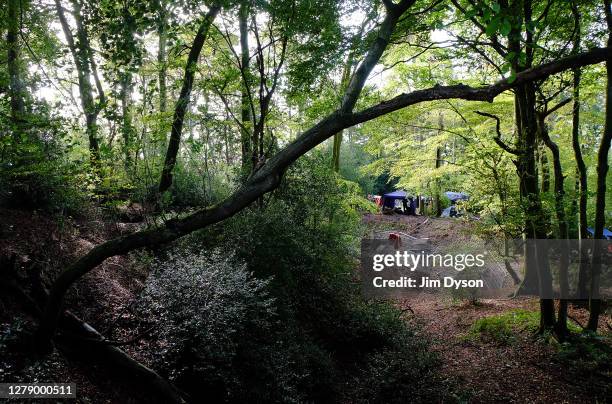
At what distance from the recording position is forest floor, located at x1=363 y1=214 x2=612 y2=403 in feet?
20.1

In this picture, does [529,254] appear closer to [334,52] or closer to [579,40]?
[579,40]

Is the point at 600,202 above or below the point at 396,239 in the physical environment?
above

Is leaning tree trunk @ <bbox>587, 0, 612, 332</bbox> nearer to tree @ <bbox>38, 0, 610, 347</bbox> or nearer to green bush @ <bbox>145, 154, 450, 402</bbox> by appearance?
green bush @ <bbox>145, 154, 450, 402</bbox>

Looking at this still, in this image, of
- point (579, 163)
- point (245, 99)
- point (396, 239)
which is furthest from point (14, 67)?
point (396, 239)

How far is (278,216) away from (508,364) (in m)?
5.09

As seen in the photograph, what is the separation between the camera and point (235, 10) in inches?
280

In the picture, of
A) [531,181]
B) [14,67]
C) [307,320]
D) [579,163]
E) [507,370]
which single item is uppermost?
[14,67]

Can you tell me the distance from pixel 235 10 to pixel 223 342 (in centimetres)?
569

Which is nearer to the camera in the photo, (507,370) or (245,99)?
(507,370)

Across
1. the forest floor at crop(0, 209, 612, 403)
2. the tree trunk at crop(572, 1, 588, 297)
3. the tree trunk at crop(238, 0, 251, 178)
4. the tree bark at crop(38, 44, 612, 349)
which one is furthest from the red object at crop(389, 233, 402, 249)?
the tree bark at crop(38, 44, 612, 349)

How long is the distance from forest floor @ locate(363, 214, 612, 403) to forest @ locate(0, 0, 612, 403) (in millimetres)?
46

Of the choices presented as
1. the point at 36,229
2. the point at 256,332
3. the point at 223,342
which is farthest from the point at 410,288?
the point at 36,229

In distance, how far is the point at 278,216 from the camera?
7.82 metres

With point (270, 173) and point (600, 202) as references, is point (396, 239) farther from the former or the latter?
point (270, 173)
